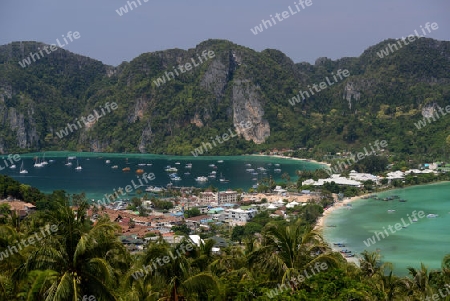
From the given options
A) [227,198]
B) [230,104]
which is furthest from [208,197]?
[230,104]

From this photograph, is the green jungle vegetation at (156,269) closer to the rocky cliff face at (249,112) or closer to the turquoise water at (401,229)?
the turquoise water at (401,229)

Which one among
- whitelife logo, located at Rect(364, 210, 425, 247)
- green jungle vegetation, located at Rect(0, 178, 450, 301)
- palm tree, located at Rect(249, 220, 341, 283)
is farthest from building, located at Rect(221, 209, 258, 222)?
palm tree, located at Rect(249, 220, 341, 283)

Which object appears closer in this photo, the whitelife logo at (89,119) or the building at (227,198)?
the building at (227,198)

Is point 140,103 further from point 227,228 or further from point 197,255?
point 197,255

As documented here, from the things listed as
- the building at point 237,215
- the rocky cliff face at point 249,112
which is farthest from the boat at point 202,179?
the rocky cliff face at point 249,112

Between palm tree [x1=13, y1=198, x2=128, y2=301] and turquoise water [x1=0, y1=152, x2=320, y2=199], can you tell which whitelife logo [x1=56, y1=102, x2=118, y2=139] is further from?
palm tree [x1=13, y1=198, x2=128, y2=301]
